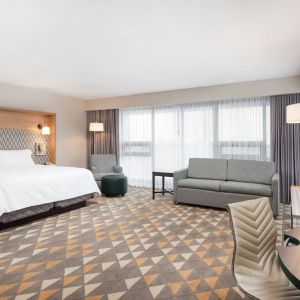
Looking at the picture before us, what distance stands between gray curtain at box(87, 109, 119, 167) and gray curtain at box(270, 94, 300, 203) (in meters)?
4.12

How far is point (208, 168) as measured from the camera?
5.46 m

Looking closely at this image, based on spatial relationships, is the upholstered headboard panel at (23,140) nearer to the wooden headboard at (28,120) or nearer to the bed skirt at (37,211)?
the wooden headboard at (28,120)

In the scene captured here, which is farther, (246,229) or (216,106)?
(216,106)

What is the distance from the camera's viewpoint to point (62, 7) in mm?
2455

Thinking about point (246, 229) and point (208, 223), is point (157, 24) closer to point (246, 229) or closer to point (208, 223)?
point (246, 229)

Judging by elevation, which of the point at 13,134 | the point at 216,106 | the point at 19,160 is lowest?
the point at 19,160

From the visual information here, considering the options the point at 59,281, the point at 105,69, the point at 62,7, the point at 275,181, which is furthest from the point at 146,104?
the point at 59,281

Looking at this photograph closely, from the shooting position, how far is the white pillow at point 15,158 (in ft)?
17.0

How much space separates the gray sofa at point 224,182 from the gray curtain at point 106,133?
271cm

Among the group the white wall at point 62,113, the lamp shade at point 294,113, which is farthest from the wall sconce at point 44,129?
the lamp shade at point 294,113

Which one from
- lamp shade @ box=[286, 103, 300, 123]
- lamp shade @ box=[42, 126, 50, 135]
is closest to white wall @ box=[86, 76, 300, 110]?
lamp shade @ box=[42, 126, 50, 135]

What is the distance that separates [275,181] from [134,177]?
4.00 meters

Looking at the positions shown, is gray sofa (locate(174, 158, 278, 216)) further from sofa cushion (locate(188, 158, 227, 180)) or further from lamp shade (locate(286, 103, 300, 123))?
lamp shade (locate(286, 103, 300, 123))

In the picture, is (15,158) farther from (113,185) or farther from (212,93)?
(212,93)
